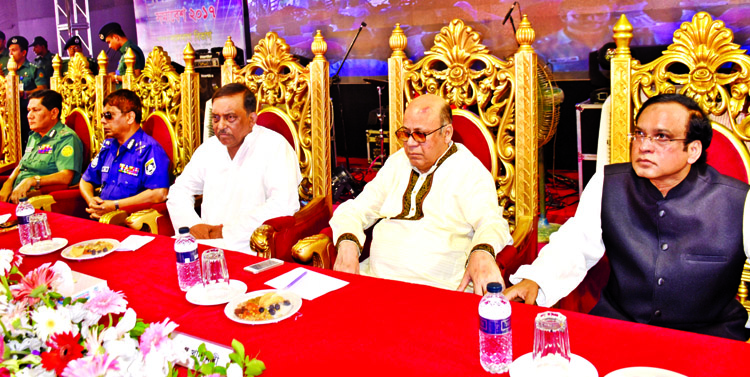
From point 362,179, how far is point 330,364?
5.32 meters

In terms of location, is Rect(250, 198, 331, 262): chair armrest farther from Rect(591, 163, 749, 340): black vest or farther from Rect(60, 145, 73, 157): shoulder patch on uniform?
Rect(60, 145, 73, 157): shoulder patch on uniform

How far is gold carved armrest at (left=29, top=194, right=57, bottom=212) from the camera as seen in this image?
3111mm

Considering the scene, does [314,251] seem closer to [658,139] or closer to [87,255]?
[87,255]

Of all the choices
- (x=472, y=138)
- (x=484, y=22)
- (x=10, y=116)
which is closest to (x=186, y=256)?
(x=472, y=138)

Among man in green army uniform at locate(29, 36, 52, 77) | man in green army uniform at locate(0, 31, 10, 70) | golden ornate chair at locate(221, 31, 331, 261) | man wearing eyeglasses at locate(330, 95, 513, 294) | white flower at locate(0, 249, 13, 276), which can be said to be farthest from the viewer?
man in green army uniform at locate(0, 31, 10, 70)

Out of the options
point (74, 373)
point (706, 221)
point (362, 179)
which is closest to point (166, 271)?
point (74, 373)

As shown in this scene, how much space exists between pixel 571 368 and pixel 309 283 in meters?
0.79

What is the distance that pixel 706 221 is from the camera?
165 centimetres

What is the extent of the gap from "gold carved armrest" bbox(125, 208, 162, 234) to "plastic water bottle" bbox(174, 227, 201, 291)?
1.09 m

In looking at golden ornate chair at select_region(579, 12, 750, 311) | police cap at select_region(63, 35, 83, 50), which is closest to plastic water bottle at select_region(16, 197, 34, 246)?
golden ornate chair at select_region(579, 12, 750, 311)

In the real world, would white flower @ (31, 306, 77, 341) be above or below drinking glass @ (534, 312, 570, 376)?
above

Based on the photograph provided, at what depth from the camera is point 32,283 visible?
1093mm

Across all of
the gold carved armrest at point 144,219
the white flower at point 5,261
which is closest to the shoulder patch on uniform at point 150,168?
the gold carved armrest at point 144,219

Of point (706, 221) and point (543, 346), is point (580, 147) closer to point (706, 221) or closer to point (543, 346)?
point (706, 221)
